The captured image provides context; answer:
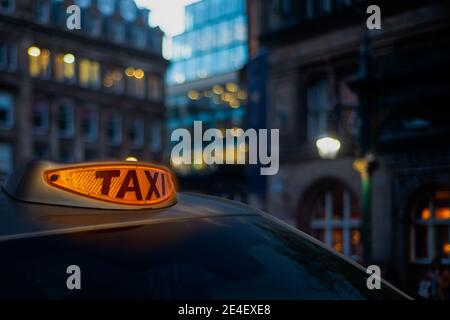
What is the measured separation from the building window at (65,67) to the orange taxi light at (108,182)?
53234 mm

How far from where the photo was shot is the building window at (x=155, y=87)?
63844 millimetres

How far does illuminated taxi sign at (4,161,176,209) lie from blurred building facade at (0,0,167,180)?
151 ft

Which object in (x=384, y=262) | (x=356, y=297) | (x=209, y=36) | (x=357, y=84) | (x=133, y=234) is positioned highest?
(x=209, y=36)

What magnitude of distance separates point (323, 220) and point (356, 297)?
79.8 ft

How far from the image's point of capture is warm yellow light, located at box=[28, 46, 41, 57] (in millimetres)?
51375

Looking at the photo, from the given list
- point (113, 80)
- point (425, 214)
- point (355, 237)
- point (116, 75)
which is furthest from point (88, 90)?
point (425, 214)

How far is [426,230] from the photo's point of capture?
22594 mm

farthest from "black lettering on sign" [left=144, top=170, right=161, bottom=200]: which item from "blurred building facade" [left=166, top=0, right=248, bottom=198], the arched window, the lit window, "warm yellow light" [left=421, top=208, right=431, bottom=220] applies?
"blurred building facade" [left=166, top=0, right=248, bottom=198]

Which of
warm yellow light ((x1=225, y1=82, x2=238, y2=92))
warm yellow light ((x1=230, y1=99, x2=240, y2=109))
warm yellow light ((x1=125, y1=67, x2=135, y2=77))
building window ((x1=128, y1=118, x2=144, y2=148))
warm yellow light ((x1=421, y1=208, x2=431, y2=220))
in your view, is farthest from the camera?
warm yellow light ((x1=225, y1=82, x2=238, y2=92))

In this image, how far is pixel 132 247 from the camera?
2383 mm

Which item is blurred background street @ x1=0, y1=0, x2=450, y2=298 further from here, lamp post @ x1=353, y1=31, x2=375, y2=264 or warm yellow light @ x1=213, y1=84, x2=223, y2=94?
warm yellow light @ x1=213, y1=84, x2=223, y2=94

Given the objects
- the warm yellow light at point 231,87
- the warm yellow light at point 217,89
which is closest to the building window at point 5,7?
the warm yellow light at point 231,87

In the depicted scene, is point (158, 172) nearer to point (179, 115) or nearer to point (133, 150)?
point (133, 150)

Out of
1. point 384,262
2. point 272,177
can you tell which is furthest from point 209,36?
point 384,262
